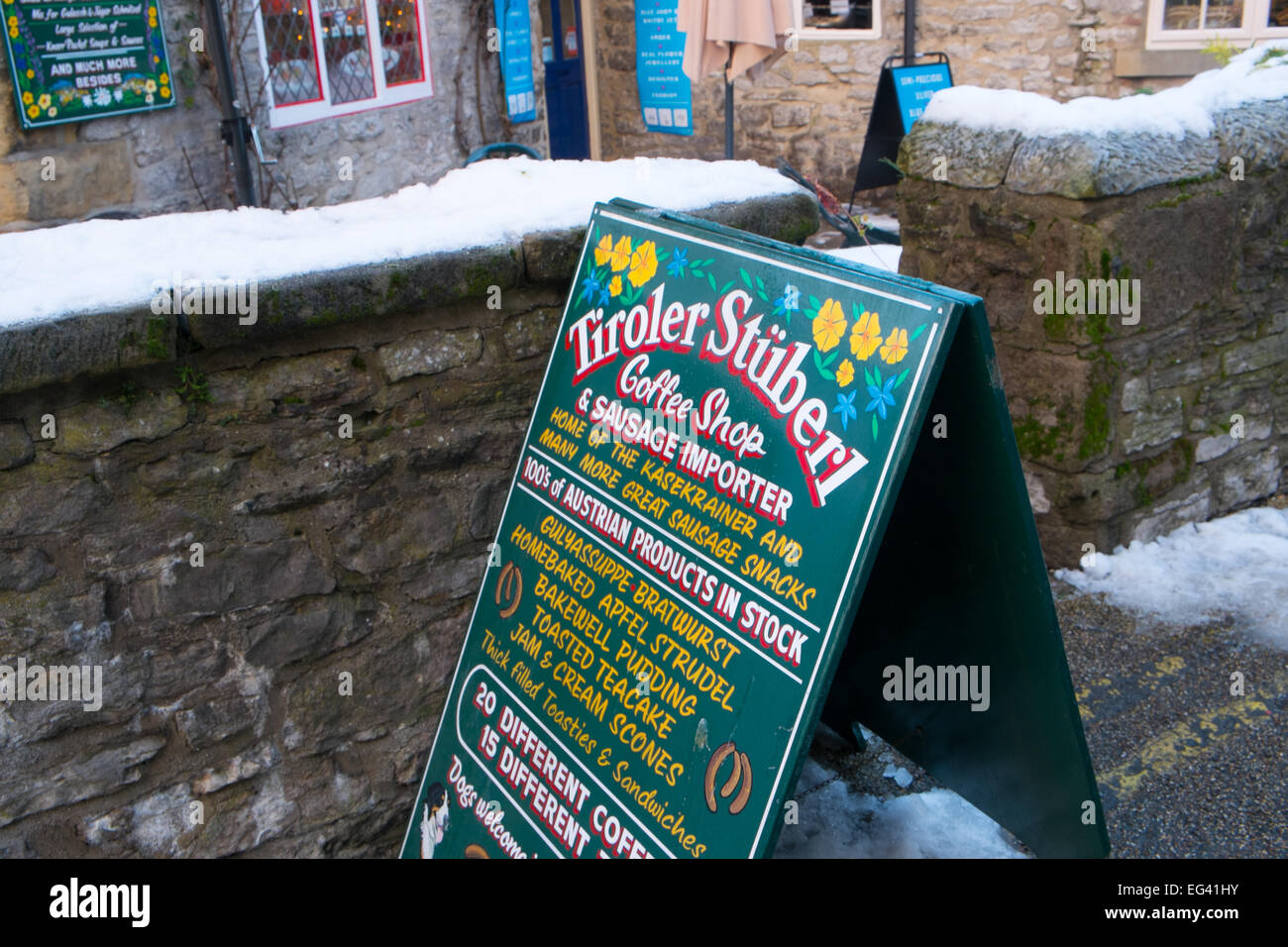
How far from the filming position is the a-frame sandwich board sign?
1.81 meters

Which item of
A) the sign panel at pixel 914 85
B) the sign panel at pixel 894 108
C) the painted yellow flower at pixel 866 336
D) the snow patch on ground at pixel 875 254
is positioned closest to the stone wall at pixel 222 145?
the snow patch on ground at pixel 875 254

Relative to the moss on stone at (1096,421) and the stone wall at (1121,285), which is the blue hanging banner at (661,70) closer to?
the stone wall at (1121,285)

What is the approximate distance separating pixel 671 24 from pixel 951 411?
333 inches

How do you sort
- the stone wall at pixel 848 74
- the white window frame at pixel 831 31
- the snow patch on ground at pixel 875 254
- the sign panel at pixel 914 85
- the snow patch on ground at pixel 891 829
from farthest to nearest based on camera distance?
1. the white window frame at pixel 831 31
2. the stone wall at pixel 848 74
3. the sign panel at pixel 914 85
4. the snow patch on ground at pixel 875 254
5. the snow patch on ground at pixel 891 829

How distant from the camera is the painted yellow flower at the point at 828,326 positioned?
6.09 ft

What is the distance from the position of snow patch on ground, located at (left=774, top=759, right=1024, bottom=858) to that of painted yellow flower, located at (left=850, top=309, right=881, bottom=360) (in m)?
1.37

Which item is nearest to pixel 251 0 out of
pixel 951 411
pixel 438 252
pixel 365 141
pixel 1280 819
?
pixel 365 141

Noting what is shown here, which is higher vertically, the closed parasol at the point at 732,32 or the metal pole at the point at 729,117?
the closed parasol at the point at 732,32

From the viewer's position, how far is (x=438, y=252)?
7.91 ft

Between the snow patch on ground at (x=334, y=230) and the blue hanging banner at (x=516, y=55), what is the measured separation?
15.2 feet

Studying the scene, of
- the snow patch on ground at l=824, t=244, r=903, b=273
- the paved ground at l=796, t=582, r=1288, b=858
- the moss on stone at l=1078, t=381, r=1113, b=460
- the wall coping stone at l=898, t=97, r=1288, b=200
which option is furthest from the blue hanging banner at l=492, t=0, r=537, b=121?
the paved ground at l=796, t=582, r=1288, b=858

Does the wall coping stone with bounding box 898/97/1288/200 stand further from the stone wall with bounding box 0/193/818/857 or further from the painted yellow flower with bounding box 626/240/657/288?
the painted yellow flower with bounding box 626/240/657/288

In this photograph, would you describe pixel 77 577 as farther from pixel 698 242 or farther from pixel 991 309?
pixel 991 309

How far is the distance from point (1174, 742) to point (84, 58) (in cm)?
505
